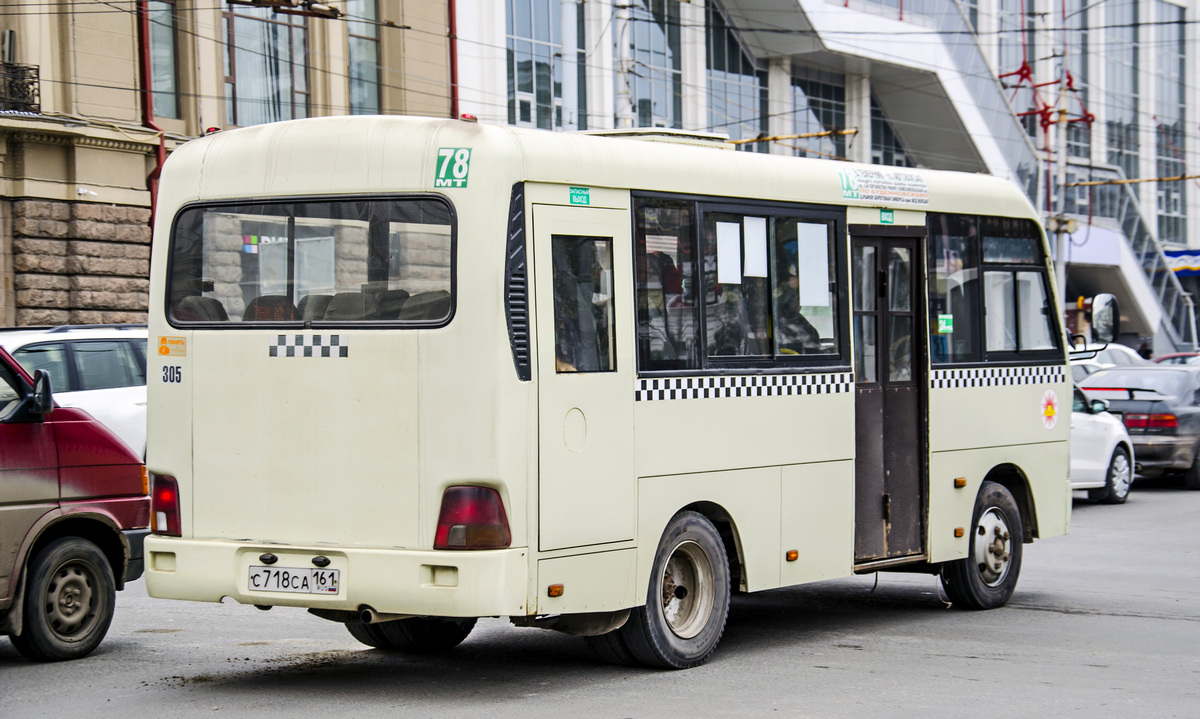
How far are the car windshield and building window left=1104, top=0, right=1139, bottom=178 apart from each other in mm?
43213

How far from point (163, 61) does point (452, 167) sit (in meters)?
19.8

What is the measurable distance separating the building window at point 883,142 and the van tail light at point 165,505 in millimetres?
41914

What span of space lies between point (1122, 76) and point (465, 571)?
62.0m

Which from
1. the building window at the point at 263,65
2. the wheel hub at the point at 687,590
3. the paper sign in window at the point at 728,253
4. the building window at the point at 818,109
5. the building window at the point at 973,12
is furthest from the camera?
the building window at the point at 973,12

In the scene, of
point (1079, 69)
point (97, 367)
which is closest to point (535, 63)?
point (97, 367)

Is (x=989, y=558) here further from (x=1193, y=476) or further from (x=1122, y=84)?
(x=1122, y=84)

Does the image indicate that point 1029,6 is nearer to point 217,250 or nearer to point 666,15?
point 666,15

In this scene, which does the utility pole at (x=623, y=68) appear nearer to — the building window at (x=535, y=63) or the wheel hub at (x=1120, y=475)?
the building window at (x=535, y=63)

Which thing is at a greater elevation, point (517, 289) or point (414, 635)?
point (517, 289)

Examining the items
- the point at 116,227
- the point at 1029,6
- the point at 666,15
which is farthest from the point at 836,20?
the point at 116,227

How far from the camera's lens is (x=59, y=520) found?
337 inches

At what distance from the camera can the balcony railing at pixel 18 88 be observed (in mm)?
22906

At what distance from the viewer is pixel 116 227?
24.5 meters

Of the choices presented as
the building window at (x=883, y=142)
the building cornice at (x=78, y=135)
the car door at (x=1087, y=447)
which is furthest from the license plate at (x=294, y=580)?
the building window at (x=883, y=142)
